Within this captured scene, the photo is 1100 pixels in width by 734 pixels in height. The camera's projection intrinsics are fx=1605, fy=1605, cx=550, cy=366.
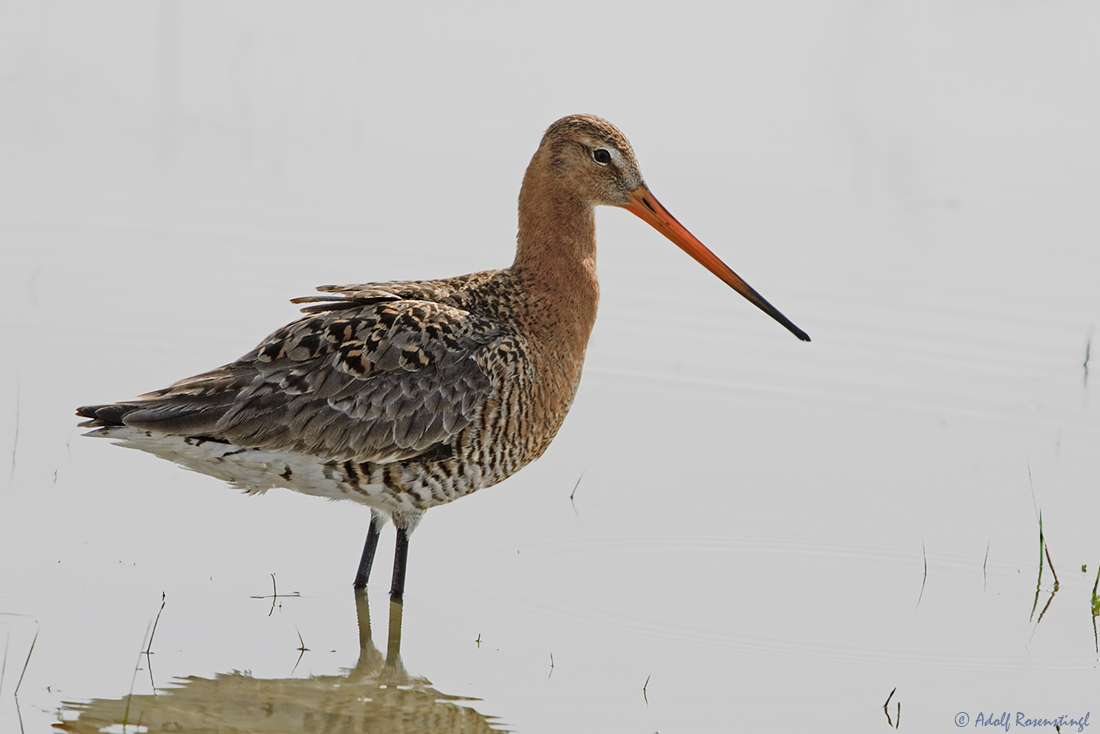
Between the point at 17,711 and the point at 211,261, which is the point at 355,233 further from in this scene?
the point at 17,711

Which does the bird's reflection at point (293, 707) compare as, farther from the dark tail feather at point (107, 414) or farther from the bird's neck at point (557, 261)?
the bird's neck at point (557, 261)

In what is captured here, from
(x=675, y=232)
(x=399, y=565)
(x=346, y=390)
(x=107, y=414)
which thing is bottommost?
(x=399, y=565)

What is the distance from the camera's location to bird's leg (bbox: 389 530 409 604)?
6273 millimetres

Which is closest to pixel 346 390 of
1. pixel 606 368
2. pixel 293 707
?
pixel 293 707

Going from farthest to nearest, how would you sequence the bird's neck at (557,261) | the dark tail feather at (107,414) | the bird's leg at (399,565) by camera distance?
the bird's neck at (557,261)
the bird's leg at (399,565)
the dark tail feather at (107,414)

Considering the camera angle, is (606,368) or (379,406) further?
(606,368)

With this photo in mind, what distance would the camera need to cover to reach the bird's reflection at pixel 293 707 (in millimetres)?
5180

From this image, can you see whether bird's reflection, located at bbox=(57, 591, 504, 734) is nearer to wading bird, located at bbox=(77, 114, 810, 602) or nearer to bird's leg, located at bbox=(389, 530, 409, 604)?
bird's leg, located at bbox=(389, 530, 409, 604)

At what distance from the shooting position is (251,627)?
593 centimetres

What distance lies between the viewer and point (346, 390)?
612 centimetres

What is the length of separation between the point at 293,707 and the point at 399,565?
3.32ft

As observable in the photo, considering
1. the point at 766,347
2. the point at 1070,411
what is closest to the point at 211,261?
the point at 766,347

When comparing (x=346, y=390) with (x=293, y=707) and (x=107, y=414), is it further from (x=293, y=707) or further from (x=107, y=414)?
(x=293, y=707)

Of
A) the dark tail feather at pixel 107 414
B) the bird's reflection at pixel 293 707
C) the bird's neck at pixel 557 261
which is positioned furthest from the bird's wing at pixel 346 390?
the bird's reflection at pixel 293 707
